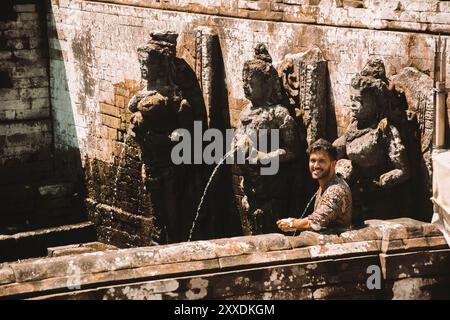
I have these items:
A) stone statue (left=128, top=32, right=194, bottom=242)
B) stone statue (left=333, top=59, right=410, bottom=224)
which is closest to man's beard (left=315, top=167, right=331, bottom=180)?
stone statue (left=333, top=59, right=410, bottom=224)

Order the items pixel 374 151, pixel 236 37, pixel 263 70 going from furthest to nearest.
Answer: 1. pixel 236 37
2. pixel 263 70
3. pixel 374 151

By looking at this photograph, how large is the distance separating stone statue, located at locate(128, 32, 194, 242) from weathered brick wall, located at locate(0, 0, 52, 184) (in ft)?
12.0

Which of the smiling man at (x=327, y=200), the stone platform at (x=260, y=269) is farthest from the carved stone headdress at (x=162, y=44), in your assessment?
the stone platform at (x=260, y=269)

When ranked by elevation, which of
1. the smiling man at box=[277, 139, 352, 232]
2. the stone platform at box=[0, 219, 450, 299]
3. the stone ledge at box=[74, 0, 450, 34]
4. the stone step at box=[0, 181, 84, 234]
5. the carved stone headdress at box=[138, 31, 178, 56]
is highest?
the stone ledge at box=[74, 0, 450, 34]

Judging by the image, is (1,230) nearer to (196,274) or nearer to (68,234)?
(68,234)

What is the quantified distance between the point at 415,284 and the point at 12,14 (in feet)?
31.9

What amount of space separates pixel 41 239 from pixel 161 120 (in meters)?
3.70

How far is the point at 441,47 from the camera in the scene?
1634cm

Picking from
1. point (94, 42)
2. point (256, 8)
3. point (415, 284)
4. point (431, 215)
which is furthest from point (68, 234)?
point (415, 284)

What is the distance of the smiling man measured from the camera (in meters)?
14.9

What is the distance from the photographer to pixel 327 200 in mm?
14930

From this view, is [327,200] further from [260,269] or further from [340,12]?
[340,12]

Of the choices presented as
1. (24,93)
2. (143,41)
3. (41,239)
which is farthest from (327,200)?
(24,93)

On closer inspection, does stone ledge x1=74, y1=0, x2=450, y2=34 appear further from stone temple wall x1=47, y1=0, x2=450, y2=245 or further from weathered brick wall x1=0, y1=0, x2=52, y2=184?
weathered brick wall x1=0, y1=0, x2=52, y2=184
